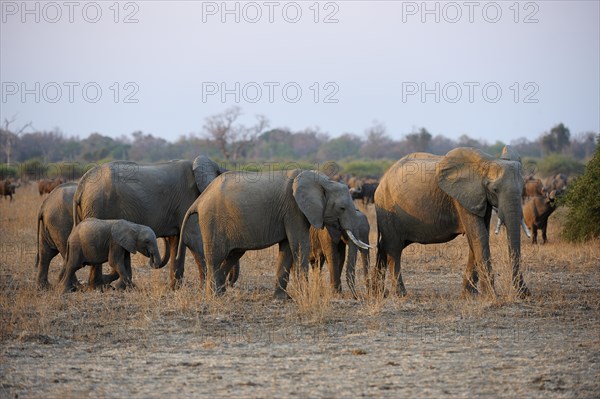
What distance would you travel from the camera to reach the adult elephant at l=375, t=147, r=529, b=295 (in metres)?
12.1

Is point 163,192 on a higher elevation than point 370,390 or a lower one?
higher

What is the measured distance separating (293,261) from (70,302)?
9.31ft

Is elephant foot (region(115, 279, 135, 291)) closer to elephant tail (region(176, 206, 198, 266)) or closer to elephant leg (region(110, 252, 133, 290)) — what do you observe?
elephant leg (region(110, 252, 133, 290))

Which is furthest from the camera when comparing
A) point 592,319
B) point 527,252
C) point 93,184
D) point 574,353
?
point 527,252

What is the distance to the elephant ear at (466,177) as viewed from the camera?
12.4 meters

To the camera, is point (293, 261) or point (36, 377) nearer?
point (36, 377)

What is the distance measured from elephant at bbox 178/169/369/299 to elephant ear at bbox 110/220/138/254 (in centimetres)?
112

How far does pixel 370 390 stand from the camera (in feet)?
25.5

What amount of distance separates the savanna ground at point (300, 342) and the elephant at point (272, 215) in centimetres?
58

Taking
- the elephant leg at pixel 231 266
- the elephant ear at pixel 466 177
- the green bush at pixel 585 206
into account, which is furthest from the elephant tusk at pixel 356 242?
the green bush at pixel 585 206

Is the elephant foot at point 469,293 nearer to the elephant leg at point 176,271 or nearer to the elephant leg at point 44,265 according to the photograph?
the elephant leg at point 176,271

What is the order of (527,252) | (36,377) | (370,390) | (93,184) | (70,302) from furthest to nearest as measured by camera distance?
1. (527,252)
2. (93,184)
3. (70,302)
4. (36,377)
5. (370,390)

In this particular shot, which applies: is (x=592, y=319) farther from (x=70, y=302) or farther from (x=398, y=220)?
(x=70, y=302)

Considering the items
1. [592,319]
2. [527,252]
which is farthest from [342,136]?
[592,319]
